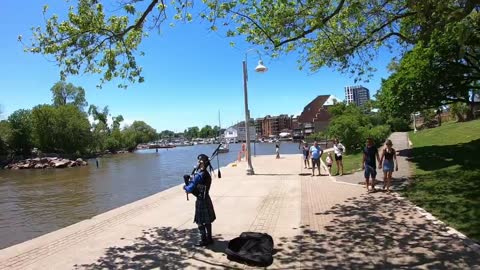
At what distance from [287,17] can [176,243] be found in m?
6.68

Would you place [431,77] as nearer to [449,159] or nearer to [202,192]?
[449,159]

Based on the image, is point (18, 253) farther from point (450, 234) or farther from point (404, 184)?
point (404, 184)

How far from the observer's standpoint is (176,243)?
8.31m

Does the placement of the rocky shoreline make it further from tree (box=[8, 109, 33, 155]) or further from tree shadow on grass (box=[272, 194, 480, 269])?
tree shadow on grass (box=[272, 194, 480, 269])

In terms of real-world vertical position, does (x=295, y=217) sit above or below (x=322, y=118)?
below

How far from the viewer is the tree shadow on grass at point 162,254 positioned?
691 cm

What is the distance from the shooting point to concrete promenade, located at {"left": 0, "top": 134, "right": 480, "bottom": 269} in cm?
683

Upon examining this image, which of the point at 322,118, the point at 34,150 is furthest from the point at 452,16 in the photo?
the point at 322,118

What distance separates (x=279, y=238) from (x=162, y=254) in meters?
2.30

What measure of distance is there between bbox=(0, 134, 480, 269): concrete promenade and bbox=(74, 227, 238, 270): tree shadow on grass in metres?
0.02

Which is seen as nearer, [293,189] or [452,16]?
[452,16]

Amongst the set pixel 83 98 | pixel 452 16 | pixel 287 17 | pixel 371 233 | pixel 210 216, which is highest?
pixel 83 98

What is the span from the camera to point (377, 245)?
7496 millimetres

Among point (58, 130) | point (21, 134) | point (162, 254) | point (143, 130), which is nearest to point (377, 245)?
point (162, 254)
